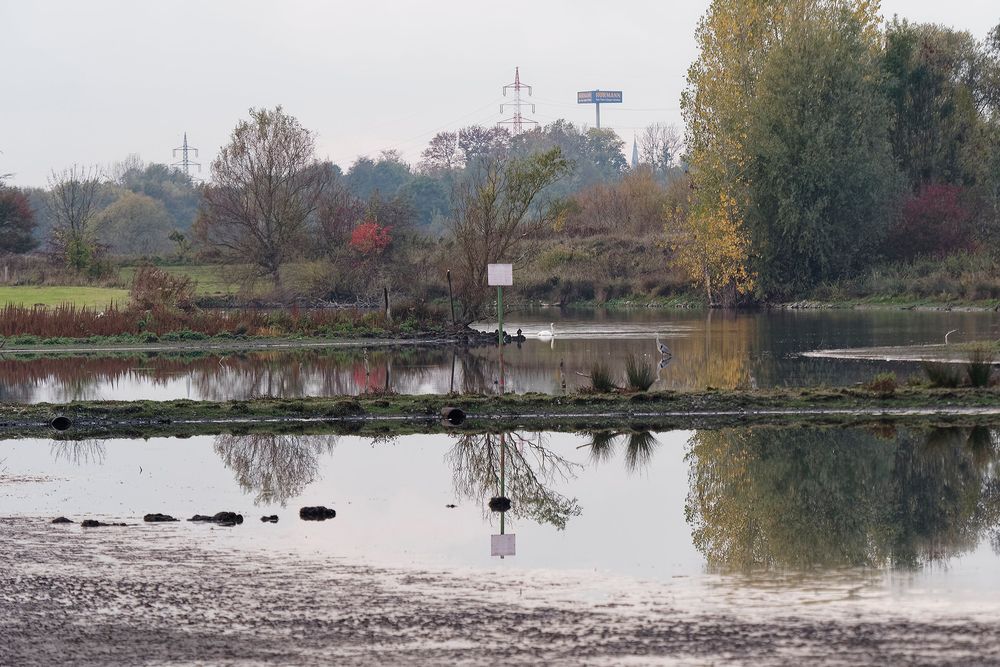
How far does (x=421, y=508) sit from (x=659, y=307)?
6158 cm

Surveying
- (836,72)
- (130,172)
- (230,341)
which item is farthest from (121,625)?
(130,172)

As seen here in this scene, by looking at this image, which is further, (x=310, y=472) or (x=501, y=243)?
(x=501, y=243)

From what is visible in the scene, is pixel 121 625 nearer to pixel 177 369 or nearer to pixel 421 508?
pixel 421 508

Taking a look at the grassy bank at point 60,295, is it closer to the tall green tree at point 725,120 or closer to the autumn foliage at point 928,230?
the tall green tree at point 725,120

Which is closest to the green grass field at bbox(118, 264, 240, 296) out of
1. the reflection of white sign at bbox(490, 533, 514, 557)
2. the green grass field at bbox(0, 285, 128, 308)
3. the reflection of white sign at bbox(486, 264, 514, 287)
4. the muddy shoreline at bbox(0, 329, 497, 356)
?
the green grass field at bbox(0, 285, 128, 308)

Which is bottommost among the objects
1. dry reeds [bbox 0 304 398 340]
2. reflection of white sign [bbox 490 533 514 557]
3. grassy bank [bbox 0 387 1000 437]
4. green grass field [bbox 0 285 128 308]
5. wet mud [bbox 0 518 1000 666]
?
reflection of white sign [bbox 490 533 514 557]

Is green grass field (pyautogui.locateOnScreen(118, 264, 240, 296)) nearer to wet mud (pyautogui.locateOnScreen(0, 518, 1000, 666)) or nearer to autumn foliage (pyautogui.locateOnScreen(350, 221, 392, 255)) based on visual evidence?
autumn foliage (pyautogui.locateOnScreen(350, 221, 392, 255))

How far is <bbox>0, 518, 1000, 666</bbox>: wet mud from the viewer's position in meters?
8.87

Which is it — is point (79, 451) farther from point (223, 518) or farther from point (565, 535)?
point (565, 535)

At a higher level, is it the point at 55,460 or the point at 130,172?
the point at 130,172

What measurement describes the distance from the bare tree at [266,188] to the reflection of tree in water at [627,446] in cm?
5924

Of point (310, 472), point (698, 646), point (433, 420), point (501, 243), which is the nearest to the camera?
point (698, 646)

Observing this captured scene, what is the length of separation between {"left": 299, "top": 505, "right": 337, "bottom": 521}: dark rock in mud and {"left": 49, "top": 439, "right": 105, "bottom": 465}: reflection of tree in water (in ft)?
18.0

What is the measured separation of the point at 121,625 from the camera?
32.5 ft
